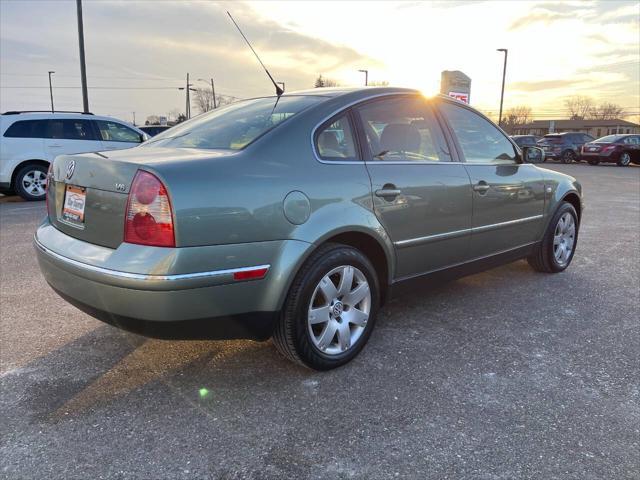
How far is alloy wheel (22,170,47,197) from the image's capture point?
9984 mm

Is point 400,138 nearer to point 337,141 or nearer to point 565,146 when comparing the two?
point 337,141

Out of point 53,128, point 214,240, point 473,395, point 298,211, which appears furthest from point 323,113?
point 53,128

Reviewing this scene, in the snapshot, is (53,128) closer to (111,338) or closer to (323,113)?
(111,338)

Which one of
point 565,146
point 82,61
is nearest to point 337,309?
point 82,61

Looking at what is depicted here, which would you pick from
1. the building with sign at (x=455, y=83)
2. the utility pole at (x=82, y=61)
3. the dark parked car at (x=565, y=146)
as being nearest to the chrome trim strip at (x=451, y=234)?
the building with sign at (x=455, y=83)

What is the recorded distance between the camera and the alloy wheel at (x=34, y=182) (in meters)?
9.98

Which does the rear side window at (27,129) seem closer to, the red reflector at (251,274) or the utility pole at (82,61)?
the utility pole at (82,61)

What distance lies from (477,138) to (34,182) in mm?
9400

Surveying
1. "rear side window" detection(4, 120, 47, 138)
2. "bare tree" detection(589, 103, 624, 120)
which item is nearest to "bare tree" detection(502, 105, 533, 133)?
"bare tree" detection(589, 103, 624, 120)

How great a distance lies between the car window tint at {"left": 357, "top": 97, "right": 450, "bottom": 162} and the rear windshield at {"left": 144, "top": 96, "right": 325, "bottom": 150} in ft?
1.21

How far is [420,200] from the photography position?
10.4ft

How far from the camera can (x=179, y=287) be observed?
2.20m

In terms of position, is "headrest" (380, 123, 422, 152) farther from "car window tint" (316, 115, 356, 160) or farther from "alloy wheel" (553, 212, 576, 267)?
"alloy wheel" (553, 212, 576, 267)

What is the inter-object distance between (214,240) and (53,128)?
959cm
